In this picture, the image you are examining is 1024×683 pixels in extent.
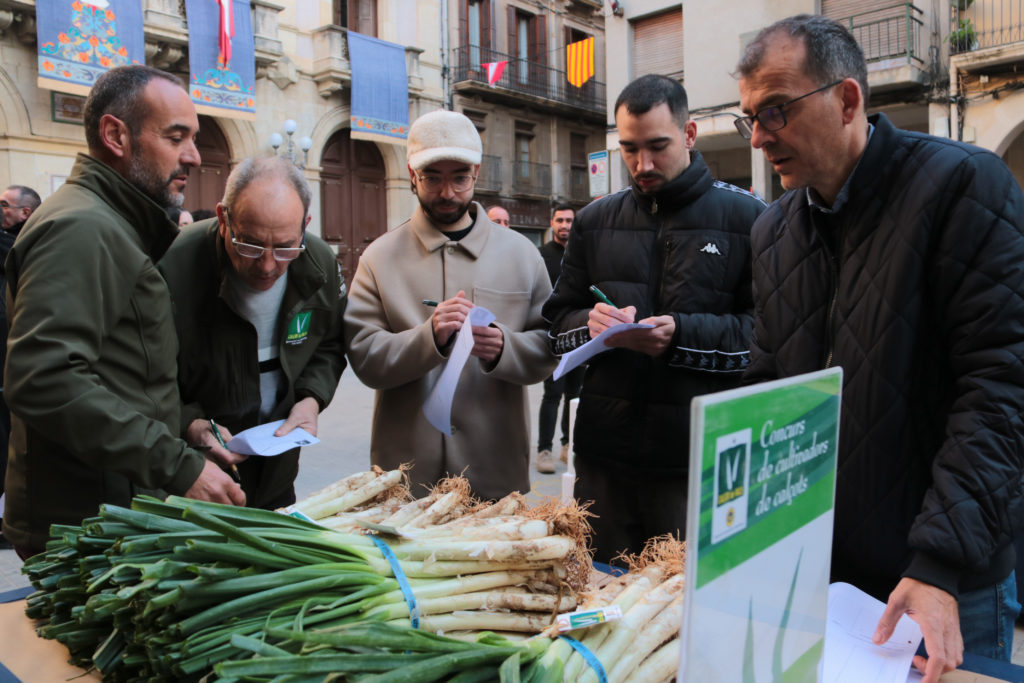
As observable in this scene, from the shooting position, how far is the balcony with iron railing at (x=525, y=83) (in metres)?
23.1

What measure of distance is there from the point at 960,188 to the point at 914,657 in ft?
3.04

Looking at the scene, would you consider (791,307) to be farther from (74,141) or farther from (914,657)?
(74,141)

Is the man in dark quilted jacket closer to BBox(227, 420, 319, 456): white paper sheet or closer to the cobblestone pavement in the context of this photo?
BBox(227, 420, 319, 456): white paper sheet

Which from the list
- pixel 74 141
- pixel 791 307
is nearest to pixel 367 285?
pixel 791 307

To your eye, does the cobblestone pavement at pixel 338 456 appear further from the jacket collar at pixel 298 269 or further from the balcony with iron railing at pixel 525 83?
the balcony with iron railing at pixel 525 83

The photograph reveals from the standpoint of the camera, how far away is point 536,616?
1.62 meters

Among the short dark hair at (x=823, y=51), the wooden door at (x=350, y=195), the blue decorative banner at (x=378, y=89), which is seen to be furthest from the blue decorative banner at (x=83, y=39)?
the short dark hair at (x=823, y=51)

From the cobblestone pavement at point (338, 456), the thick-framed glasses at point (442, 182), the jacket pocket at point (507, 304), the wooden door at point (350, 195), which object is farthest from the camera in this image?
the wooden door at point (350, 195)

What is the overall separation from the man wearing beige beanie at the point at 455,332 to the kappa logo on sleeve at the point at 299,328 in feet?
0.66

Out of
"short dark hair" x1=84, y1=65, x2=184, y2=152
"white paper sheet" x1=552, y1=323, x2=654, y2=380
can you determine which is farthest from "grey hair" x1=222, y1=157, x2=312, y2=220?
"white paper sheet" x1=552, y1=323, x2=654, y2=380

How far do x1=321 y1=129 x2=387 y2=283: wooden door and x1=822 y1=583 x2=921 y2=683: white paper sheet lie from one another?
61.3ft

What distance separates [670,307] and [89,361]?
171 centimetres

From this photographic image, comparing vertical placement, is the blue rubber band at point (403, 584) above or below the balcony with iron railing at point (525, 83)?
below

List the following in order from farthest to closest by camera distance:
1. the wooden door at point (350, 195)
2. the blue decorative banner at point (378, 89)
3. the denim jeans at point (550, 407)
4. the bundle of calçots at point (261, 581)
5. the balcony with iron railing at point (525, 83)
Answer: the balcony with iron railing at point (525, 83) < the wooden door at point (350, 195) < the blue decorative banner at point (378, 89) < the denim jeans at point (550, 407) < the bundle of calçots at point (261, 581)
